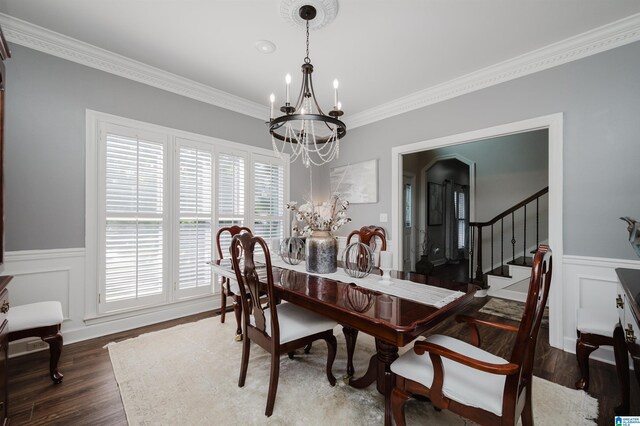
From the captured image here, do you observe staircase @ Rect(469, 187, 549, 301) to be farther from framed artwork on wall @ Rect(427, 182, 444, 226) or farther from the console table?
the console table

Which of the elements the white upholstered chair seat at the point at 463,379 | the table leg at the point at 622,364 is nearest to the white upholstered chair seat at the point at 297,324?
the white upholstered chair seat at the point at 463,379

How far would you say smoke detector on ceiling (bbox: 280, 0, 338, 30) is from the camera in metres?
1.94

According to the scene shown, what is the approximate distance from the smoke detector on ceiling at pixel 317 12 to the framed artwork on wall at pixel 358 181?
208cm

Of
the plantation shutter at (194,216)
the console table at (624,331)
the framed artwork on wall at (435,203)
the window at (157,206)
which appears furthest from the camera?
the framed artwork on wall at (435,203)

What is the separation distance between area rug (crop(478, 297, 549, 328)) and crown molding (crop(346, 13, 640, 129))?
8.85 feet

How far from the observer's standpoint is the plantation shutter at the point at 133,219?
270 centimetres

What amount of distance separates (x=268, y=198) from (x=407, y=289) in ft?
8.91

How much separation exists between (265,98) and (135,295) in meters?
2.81

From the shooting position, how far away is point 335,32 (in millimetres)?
2289

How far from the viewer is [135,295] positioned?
2.83 meters

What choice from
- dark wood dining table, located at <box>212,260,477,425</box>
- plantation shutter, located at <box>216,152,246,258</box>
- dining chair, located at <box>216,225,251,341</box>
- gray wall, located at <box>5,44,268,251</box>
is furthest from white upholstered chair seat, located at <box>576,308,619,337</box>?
gray wall, located at <box>5,44,268,251</box>

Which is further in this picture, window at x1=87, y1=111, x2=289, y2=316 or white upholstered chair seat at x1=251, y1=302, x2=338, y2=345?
window at x1=87, y1=111, x2=289, y2=316

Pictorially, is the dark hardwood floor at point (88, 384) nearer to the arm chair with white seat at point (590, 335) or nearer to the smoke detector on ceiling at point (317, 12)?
the arm chair with white seat at point (590, 335)

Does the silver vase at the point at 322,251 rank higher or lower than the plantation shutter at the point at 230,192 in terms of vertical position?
lower
